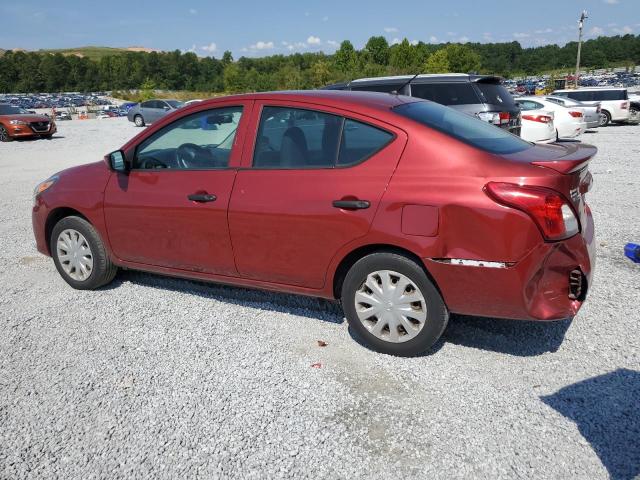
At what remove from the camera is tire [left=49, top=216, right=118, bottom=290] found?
473 cm

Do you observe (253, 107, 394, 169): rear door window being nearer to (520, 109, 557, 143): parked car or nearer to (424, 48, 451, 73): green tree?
(520, 109, 557, 143): parked car

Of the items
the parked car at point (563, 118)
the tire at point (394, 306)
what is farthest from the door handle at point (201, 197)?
the parked car at point (563, 118)

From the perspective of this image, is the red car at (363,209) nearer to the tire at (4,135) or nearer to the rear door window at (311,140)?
the rear door window at (311,140)

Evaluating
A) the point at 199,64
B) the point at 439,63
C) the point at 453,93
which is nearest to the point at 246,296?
the point at 453,93

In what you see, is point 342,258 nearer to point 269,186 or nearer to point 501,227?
point 269,186

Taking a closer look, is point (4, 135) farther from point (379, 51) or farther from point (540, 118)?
point (379, 51)

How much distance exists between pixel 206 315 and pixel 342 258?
1408 mm

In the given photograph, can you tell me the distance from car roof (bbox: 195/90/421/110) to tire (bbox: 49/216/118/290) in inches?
62.9

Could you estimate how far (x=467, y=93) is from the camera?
32.3 ft

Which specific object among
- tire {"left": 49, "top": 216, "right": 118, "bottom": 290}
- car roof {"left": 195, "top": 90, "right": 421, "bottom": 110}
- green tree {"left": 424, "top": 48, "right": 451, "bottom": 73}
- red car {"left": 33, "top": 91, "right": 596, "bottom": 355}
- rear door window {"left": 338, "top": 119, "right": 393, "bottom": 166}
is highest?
car roof {"left": 195, "top": 90, "right": 421, "bottom": 110}

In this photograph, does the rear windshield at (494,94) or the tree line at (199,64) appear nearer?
the rear windshield at (494,94)

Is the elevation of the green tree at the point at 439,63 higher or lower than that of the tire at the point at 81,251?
lower

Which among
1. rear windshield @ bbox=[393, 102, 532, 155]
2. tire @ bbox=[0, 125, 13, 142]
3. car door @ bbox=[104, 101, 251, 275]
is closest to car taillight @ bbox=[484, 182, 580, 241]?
rear windshield @ bbox=[393, 102, 532, 155]

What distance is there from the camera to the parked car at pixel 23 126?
22.0m
